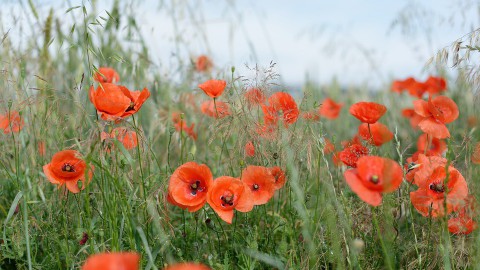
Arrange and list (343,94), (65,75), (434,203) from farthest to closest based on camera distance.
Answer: (343,94) < (65,75) < (434,203)

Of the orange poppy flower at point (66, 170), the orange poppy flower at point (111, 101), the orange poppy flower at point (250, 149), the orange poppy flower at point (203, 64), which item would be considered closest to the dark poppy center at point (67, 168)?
the orange poppy flower at point (66, 170)

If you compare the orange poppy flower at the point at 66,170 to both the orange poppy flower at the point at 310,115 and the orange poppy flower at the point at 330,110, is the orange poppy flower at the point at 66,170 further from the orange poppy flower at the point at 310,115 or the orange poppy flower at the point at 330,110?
the orange poppy flower at the point at 330,110

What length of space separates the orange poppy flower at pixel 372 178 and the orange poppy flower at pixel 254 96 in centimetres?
59

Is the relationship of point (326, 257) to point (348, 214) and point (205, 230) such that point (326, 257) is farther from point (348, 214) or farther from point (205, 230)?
point (205, 230)

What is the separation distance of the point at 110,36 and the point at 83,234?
190 centimetres

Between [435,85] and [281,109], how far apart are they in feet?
4.38

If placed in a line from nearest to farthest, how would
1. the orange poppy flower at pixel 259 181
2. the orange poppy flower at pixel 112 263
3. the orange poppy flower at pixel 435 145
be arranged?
1. the orange poppy flower at pixel 112 263
2. the orange poppy flower at pixel 259 181
3. the orange poppy flower at pixel 435 145

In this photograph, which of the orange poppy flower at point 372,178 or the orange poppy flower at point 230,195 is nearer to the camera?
the orange poppy flower at point 372,178

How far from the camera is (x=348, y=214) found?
5.74ft

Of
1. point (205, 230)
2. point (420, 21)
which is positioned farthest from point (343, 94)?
point (205, 230)

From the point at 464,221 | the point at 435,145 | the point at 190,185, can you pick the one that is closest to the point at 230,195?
the point at 190,185

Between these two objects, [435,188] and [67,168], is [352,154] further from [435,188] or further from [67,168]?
[67,168]

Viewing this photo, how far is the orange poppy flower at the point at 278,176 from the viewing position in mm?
1852

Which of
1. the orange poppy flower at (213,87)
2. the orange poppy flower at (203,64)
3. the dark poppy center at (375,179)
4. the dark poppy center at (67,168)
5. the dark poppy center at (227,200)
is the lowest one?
the dark poppy center at (227,200)
